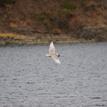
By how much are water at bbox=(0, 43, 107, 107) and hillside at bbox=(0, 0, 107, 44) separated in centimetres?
2450

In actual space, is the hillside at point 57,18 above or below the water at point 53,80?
above

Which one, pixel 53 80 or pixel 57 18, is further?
pixel 57 18

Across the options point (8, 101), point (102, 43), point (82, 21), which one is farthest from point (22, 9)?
point (8, 101)

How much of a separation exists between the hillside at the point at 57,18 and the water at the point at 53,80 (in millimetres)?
24500

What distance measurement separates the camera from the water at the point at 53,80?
42312 mm

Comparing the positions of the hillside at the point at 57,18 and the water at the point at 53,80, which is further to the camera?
the hillside at the point at 57,18

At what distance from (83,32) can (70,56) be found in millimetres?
33100

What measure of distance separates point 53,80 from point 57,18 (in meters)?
72.8

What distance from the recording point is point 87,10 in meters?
134

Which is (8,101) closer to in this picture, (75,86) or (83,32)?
(75,86)

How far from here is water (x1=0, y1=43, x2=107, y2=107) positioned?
42.3 meters

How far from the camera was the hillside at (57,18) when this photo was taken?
12100 cm

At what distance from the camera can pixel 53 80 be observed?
56.3m

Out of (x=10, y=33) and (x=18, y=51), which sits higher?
(x=10, y=33)
